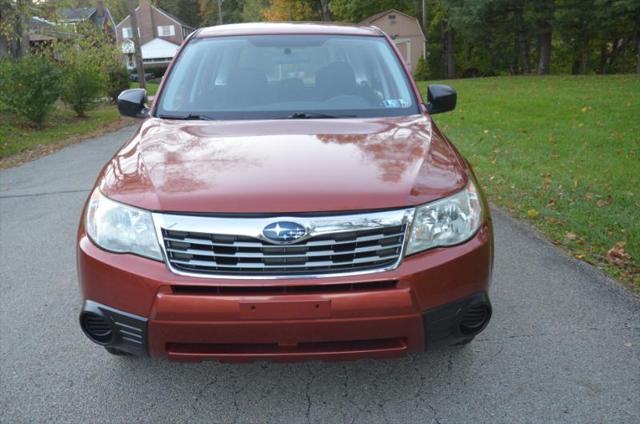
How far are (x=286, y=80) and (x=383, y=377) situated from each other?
190cm

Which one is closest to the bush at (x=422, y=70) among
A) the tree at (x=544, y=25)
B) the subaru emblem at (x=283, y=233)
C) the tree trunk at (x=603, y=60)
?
the tree at (x=544, y=25)

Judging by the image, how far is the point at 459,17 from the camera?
29.8 meters

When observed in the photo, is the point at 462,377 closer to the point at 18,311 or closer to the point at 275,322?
the point at 275,322

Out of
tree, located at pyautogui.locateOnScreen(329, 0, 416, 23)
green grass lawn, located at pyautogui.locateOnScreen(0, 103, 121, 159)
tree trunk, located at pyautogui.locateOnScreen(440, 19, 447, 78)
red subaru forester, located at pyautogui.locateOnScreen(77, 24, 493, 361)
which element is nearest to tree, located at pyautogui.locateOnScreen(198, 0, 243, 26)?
tree, located at pyautogui.locateOnScreen(329, 0, 416, 23)

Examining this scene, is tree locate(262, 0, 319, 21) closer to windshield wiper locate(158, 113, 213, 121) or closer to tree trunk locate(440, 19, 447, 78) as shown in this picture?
tree trunk locate(440, 19, 447, 78)

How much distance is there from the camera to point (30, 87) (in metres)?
13.7

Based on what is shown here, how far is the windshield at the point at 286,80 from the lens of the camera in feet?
11.3

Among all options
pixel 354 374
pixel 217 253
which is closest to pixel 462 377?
pixel 354 374

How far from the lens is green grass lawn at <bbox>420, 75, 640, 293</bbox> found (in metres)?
4.70

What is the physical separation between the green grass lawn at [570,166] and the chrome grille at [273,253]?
246 centimetres

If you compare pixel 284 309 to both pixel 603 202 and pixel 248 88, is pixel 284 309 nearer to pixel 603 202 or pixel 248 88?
pixel 248 88

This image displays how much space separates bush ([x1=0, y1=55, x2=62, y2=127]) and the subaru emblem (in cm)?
1331

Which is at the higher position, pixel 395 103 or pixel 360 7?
pixel 360 7

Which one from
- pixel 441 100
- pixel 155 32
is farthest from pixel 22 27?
pixel 155 32
